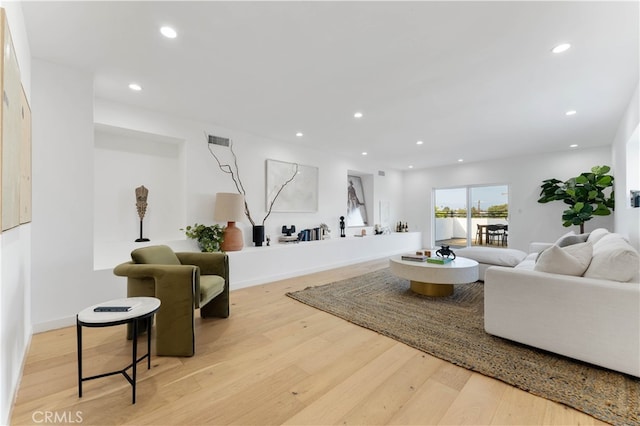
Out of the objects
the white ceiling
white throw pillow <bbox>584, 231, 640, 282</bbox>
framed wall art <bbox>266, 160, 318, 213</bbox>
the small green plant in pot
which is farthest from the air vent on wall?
white throw pillow <bbox>584, 231, 640, 282</bbox>

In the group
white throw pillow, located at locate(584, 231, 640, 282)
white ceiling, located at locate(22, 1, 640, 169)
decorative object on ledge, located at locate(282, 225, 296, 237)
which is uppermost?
white ceiling, located at locate(22, 1, 640, 169)

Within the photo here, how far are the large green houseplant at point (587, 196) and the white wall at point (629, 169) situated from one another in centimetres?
88

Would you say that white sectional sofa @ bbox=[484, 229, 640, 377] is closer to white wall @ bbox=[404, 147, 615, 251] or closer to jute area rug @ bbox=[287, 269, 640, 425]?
jute area rug @ bbox=[287, 269, 640, 425]

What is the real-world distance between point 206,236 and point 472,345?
3312 millimetres

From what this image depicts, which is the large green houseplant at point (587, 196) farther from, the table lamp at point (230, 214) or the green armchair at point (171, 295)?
the green armchair at point (171, 295)

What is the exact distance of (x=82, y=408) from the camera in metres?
1.50

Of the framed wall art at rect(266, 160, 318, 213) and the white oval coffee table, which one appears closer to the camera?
the white oval coffee table

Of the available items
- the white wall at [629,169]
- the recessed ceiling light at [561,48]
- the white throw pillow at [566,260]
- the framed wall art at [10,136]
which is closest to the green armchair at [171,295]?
the framed wall art at [10,136]

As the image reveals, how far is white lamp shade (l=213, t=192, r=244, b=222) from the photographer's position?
386cm

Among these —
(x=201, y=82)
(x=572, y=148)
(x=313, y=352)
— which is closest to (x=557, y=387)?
(x=313, y=352)

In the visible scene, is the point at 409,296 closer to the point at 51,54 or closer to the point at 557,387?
the point at 557,387

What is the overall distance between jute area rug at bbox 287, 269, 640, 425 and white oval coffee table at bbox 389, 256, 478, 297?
0.12 meters

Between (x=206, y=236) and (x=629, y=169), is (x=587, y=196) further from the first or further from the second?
(x=206, y=236)

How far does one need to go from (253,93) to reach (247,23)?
116cm
